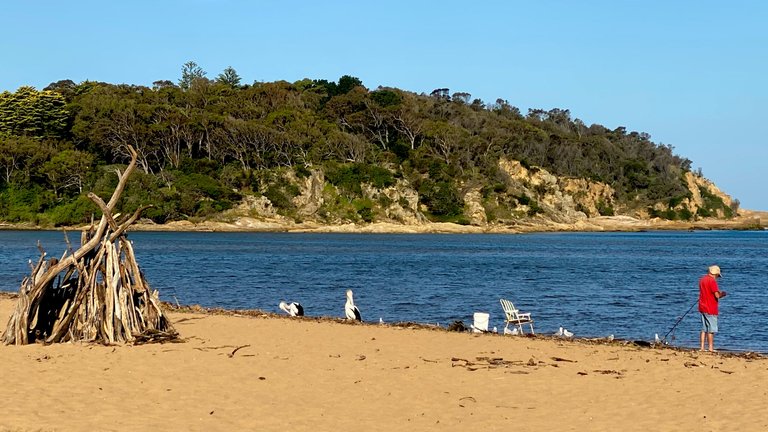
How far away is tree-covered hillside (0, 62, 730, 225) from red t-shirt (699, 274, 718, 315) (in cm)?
7437

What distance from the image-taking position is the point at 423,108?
143 meters

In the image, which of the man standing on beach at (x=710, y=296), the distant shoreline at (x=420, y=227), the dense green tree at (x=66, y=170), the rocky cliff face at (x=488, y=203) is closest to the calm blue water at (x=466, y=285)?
the man standing on beach at (x=710, y=296)

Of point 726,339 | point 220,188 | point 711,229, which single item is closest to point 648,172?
point 711,229

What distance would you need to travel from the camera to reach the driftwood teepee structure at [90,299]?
48.9ft

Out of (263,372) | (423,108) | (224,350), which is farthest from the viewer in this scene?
(423,108)

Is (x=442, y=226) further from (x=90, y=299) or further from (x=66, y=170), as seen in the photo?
(x=90, y=299)

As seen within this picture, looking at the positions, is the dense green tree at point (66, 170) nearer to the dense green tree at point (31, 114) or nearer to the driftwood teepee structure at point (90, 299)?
the dense green tree at point (31, 114)

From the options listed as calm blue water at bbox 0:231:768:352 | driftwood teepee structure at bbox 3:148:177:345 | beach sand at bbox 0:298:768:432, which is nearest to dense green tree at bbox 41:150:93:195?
calm blue water at bbox 0:231:768:352

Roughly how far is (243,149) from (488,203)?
116 feet

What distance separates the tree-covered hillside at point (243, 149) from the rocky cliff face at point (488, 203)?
92 cm

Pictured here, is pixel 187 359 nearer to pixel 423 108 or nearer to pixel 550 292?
pixel 550 292

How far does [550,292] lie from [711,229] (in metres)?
133

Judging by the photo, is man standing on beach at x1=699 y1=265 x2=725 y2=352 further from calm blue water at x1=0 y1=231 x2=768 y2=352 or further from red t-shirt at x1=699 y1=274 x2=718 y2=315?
calm blue water at x1=0 y1=231 x2=768 y2=352

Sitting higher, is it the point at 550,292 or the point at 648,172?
the point at 648,172
